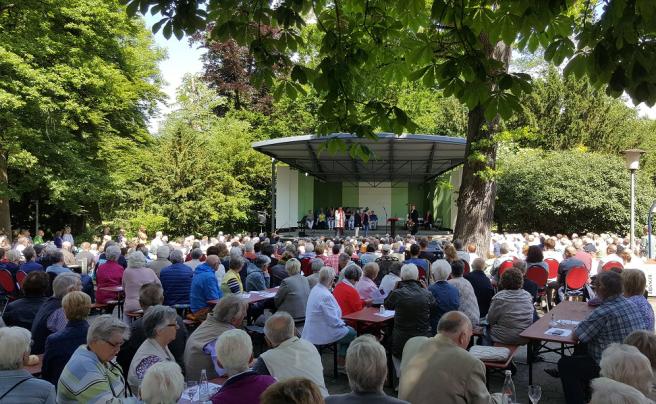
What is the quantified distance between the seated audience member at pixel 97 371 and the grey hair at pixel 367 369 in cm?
130

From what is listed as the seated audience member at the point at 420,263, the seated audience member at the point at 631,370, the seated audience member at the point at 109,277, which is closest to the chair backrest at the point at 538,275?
the seated audience member at the point at 420,263

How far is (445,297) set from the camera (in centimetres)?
570

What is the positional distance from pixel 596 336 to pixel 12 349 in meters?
4.21

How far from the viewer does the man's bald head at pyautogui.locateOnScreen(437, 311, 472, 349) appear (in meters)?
3.31

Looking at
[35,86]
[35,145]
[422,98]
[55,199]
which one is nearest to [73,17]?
[35,86]

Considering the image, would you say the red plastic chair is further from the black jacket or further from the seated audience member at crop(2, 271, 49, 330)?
the seated audience member at crop(2, 271, 49, 330)

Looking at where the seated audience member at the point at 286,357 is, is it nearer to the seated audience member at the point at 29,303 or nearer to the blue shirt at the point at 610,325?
the blue shirt at the point at 610,325

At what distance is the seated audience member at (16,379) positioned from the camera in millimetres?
2861

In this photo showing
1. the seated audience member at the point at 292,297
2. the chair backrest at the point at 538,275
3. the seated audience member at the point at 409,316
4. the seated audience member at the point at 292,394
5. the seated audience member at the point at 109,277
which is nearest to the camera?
the seated audience member at the point at 292,394

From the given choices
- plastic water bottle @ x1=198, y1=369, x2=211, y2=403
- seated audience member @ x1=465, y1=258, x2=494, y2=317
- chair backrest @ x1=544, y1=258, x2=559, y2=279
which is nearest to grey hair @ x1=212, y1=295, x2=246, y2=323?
plastic water bottle @ x1=198, y1=369, x2=211, y2=403

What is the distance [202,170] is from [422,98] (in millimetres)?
12446

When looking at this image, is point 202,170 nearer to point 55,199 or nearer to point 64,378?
point 55,199

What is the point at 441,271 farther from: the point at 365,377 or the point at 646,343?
the point at 365,377

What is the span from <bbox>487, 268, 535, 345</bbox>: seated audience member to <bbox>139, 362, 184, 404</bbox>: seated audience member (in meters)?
3.64
